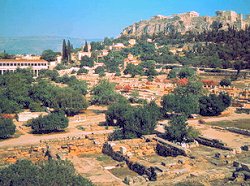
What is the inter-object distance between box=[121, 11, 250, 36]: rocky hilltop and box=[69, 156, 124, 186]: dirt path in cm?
13576

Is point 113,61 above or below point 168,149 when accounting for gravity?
above

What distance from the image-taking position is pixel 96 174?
2017cm

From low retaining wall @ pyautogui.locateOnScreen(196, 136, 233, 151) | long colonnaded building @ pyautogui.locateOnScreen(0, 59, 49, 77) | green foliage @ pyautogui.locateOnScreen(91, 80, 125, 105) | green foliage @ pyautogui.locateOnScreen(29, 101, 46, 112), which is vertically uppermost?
long colonnaded building @ pyautogui.locateOnScreen(0, 59, 49, 77)

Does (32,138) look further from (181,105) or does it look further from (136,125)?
(181,105)

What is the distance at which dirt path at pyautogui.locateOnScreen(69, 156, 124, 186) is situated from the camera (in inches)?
727

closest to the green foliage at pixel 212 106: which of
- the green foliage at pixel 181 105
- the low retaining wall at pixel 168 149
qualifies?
the green foliage at pixel 181 105

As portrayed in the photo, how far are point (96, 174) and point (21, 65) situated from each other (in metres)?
64.6

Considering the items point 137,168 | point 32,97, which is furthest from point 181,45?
point 137,168

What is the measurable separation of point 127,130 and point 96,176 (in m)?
8.95

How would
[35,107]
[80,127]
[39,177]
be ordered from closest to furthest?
1. [39,177]
2. [80,127]
3. [35,107]

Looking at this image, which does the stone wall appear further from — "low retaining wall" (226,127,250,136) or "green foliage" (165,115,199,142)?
"low retaining wall" (226,127,250,136)

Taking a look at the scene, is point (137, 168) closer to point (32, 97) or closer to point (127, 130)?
point (127, 130)

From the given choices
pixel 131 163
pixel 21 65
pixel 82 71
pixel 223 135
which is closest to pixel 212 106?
pixel 223 135

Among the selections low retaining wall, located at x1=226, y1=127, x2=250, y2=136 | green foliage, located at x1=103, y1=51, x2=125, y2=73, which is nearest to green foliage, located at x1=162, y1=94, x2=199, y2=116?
low retaining wall, located at x1=226, y1=127, x2=250, y2=136
